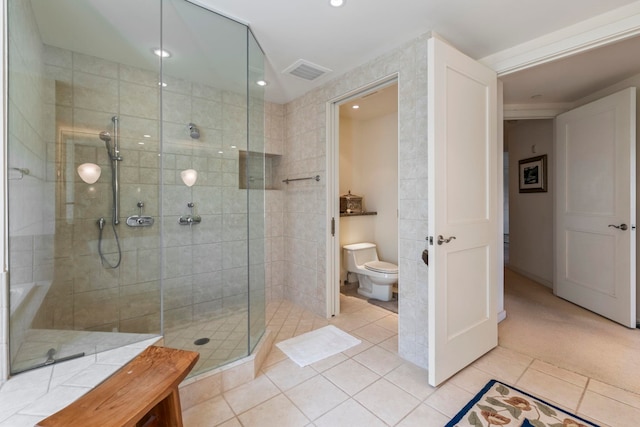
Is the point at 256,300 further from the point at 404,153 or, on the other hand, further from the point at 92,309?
the point at 404,153

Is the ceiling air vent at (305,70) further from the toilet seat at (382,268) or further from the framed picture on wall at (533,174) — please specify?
the framed picture on wall at (533,174)

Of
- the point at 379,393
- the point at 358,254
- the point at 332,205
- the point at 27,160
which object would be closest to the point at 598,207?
the point at 358,254

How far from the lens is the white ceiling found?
165cm

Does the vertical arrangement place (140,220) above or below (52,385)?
above

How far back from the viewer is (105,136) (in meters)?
2.27

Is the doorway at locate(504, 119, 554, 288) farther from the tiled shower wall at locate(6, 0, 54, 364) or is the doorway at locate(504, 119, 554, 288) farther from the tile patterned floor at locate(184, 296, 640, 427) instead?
the tiled shower wall at locate(6, 0, 54, 364)

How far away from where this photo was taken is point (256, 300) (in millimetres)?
2311

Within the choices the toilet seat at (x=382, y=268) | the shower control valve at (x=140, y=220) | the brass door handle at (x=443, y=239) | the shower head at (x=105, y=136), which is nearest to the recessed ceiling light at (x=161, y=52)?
the shower head at (x=105, y=136)

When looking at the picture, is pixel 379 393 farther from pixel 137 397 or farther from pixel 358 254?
pixel 358 254

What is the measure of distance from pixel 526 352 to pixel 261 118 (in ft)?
9.55

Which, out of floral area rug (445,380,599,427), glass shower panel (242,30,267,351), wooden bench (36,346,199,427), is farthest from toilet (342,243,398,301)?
wooden bench (36,346,199,427)

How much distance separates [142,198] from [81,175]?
0.44 metres

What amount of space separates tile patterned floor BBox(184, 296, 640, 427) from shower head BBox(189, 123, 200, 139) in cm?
202

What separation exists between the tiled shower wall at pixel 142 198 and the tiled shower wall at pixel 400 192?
2.41ft
